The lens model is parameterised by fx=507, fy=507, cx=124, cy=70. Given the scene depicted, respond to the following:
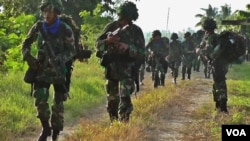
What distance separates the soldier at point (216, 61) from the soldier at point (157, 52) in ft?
17.3

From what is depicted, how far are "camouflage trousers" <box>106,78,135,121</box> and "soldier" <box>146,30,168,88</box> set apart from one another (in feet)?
24.4

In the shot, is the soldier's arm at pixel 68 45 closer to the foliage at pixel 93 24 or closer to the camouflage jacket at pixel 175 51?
the camouflage jacket at pixel 175 51

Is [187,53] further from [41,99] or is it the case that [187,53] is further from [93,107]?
[41,99]

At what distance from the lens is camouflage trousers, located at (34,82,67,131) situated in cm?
667

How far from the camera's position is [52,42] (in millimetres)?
6652

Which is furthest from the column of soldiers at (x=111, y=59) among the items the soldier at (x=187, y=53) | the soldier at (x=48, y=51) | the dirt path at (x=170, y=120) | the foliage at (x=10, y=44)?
the soldier at (x=187, y=53)

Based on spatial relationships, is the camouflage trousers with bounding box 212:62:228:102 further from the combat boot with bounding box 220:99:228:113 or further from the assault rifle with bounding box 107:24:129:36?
the assault rifle with bounding box 107:24:129:36

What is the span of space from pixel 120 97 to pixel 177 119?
2031 mm

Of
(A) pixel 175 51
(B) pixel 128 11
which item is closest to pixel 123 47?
(B) pixel 128 11

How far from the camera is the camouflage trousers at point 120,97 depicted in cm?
802

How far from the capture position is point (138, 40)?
26.3ft

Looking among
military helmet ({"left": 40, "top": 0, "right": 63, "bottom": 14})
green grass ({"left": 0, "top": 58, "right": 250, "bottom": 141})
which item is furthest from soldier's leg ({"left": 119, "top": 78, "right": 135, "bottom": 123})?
military helmet ({"left": 40, "top": 0, "right": 63, "bottom": 14})

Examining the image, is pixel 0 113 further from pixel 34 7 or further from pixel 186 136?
pixel 34 7

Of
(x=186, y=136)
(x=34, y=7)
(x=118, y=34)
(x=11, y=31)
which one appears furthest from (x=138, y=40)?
(x=34, y=7)
